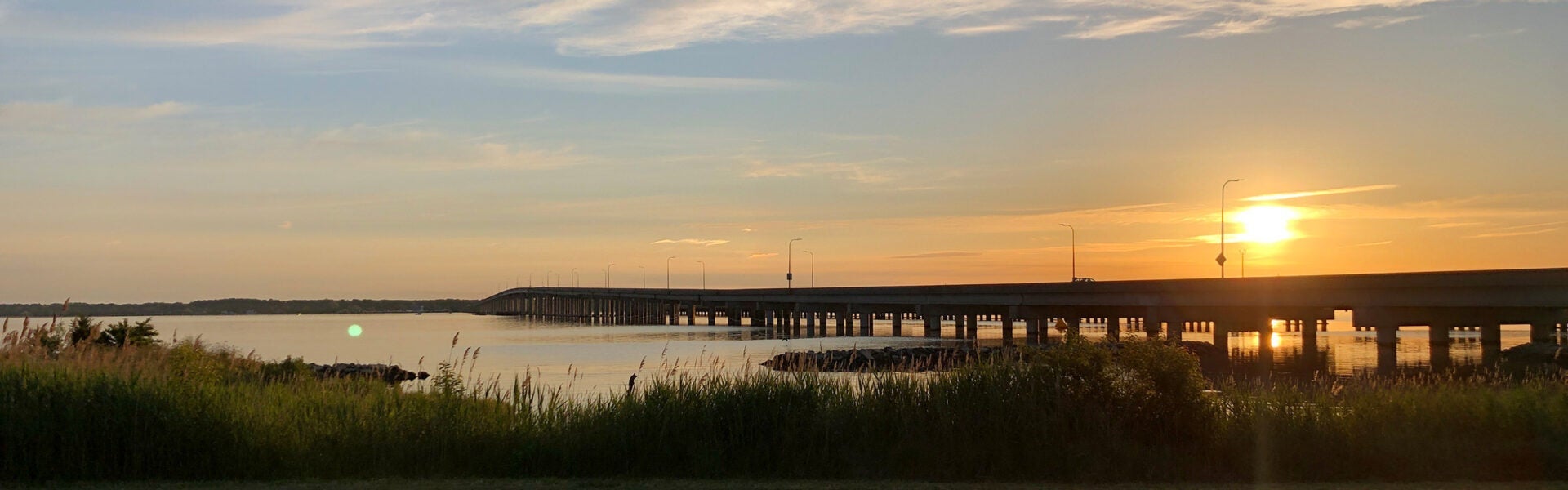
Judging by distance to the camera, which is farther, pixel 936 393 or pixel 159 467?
pixel 936 393

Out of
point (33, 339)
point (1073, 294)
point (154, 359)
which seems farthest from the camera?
point (1073, 294)

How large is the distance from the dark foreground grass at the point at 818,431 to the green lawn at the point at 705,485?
19.7 inches

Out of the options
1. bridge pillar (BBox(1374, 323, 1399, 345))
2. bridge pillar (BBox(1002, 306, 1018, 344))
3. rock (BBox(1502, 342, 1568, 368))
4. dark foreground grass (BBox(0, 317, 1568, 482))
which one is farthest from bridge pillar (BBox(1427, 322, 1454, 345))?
dark foreground grass (BBox(0, 317, 1568, 482))

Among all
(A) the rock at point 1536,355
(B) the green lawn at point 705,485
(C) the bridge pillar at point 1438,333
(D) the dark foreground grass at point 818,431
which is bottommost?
(A) the rock at point 1536,355

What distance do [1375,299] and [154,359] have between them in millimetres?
55059

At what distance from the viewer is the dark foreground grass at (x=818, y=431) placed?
50.5ft

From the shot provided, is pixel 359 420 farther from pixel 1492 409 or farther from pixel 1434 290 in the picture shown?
pixel 1434 290

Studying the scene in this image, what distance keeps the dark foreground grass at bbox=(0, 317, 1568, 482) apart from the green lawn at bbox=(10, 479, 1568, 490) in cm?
50

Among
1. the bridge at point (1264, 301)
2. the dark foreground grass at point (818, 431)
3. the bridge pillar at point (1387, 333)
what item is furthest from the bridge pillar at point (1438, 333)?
the dark foreground grass at point (818, 431)

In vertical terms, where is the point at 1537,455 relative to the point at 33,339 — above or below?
below

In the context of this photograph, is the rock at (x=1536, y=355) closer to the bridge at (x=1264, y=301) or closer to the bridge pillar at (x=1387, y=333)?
the bridge at (x=1264, y=301)

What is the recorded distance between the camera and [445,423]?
53.5 feet

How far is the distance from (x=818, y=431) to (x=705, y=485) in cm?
218

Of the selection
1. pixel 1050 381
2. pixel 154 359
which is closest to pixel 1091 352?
pixel 1050 381
